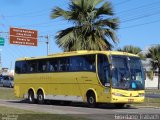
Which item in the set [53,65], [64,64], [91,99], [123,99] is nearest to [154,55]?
[53,65]

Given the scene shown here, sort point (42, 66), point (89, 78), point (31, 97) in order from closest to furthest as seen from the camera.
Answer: point (89, 78) → point (42, 66) → point (31, 97)

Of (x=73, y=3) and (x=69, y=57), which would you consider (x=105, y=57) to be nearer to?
(x=69, y=57)

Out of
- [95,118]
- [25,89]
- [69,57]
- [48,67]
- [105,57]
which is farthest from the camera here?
[25,89]

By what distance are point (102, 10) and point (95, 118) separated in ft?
48.9

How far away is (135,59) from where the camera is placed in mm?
26688

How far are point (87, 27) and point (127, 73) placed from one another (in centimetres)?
670

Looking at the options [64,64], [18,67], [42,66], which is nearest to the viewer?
[64,64]

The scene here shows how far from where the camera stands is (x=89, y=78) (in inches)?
1049

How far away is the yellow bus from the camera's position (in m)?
25.4

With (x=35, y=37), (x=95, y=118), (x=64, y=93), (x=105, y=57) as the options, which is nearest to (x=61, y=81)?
(x=64, y=93)

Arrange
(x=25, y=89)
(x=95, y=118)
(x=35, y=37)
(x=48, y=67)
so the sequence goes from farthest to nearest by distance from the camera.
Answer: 1. (x=35, y=37)
2. (x=25, y=89)
3. (x=48, y=67)
4. (x=95, y=118)

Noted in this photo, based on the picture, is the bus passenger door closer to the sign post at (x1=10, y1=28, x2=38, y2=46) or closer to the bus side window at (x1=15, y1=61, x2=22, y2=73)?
the bus side window at (x1=15, y1=61, x2=22, y2=73)

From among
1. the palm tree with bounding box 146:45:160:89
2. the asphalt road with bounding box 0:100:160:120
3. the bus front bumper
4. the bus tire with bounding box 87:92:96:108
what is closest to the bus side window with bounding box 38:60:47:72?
the bus tire with bounding box 87:92:96:108

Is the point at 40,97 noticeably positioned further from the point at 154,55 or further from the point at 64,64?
the point at 154,55
